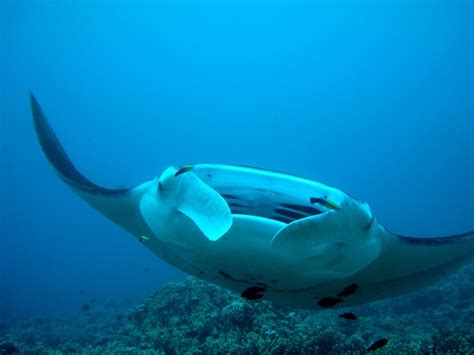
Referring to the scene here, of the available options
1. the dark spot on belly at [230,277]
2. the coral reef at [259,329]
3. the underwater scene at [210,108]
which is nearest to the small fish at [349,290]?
the dark spot on belly at [230,277]

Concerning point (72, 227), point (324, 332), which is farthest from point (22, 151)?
point (324, 332)

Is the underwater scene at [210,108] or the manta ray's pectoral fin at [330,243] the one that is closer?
the manta ray's pectoral fin at [330,243]

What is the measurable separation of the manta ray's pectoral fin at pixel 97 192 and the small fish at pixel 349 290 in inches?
72.7

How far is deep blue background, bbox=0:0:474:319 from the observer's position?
287 ft

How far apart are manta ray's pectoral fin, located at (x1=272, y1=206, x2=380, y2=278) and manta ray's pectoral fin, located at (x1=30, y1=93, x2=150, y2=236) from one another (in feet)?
4.24

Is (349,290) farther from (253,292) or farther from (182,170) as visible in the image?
(182,170)

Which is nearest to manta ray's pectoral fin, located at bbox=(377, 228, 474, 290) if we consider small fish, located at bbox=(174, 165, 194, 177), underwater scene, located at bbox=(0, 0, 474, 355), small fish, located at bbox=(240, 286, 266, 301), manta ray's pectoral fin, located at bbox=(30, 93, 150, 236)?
small fish, located at bbox=(240, 286, 266, 301)

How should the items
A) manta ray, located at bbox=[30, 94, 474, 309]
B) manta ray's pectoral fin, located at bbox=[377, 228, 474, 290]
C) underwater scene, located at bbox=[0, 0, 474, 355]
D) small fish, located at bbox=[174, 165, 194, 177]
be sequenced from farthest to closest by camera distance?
underwater scene, located at bbox=[0, 0, 474, 355], manta ray's pectoral fin, located at bbox=[377, 228, 474, 290], small fish, located at bbox=[174, 165, 194, 177], manta ray, located at bbox=[30, 94, 474, 309]

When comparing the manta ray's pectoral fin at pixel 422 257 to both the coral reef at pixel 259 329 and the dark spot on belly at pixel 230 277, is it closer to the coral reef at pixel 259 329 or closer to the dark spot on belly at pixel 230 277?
the dark spot on belly at pixel 230 277

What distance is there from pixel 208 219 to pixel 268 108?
11259 centimetres

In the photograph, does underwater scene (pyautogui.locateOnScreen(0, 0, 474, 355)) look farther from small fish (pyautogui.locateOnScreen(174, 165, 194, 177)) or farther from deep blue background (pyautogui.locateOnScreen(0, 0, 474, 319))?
small fish (pyautogui.locateOnScreen(174, 165, 194, 177))

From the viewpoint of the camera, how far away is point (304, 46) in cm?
10725

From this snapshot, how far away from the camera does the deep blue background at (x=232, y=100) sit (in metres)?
87.6

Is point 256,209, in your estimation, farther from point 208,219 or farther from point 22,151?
point 22,151
